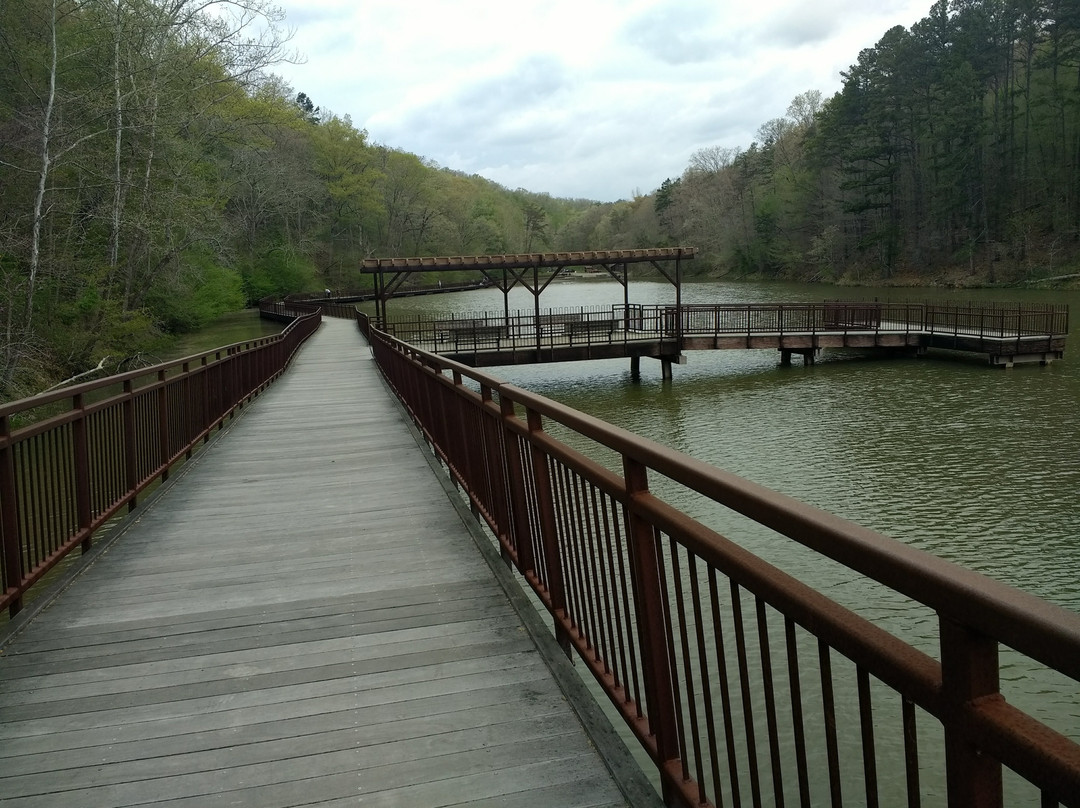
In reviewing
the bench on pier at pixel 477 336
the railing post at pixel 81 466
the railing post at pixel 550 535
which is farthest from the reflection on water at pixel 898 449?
the railing post at pixel 81 466

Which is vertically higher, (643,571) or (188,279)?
(188,279)

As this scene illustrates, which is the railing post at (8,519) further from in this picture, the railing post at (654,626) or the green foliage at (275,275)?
the green foliage at (275,275)

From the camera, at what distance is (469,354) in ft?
83.3

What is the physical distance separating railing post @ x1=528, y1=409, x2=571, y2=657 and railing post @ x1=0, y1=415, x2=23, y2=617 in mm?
2570

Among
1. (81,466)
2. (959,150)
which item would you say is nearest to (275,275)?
(959,150)

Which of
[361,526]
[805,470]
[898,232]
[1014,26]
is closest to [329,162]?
[898,232]

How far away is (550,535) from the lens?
11.7 feet

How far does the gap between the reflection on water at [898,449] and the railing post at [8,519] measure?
6.85 m

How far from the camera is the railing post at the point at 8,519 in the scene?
12.9 feet

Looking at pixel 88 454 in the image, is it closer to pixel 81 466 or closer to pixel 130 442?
pixel 81 466

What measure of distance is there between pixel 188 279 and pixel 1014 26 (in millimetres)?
56442

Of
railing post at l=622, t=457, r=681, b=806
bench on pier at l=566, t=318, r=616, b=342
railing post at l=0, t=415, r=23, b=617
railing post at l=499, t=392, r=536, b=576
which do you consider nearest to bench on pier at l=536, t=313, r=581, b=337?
bench on pier at l=566, t=318, r=616, b=342

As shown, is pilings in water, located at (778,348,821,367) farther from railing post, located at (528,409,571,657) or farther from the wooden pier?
railing post, located at (528,409,571,657)

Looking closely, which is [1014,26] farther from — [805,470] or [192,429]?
[192,429]
